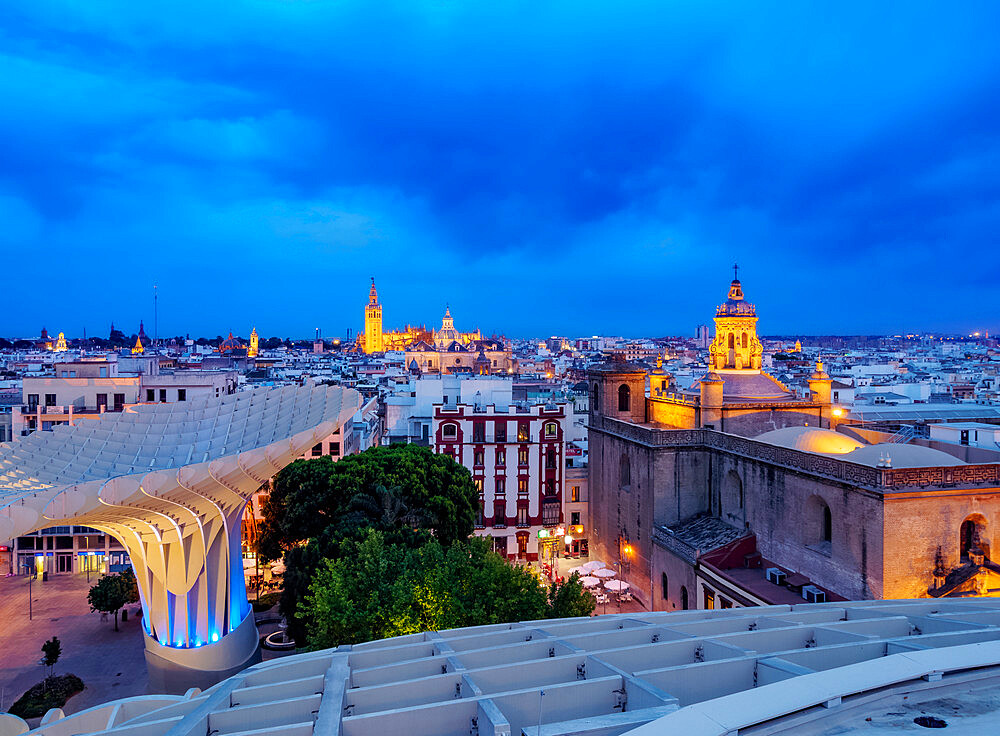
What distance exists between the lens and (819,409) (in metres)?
37.7

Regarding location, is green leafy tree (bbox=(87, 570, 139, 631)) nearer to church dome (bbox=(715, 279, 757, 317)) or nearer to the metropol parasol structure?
the metropol parasol structure

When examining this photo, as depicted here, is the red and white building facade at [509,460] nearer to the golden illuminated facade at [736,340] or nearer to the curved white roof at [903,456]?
the golden illuminated facade at [736,340]

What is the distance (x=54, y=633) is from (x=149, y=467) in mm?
11340

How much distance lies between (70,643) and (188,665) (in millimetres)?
10475

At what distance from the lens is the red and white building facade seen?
42969 mm

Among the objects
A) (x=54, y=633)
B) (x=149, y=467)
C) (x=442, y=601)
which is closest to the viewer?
(x=442, y=601)

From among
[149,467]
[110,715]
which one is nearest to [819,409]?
[149,467]

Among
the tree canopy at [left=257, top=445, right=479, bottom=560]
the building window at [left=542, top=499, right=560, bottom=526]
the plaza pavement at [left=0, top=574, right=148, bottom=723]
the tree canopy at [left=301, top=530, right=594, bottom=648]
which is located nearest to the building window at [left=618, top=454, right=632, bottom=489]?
the building window at [left=542, top=499, right=560, bottom=526]

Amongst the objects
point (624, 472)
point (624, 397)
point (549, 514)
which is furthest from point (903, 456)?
point (549, 514)

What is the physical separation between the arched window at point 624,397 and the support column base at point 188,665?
2458cm

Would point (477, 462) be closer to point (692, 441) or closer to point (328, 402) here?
point (692, 441)

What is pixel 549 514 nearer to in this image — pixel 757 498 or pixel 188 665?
pixel 757 498

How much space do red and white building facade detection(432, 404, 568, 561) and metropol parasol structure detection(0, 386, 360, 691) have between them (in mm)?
14808

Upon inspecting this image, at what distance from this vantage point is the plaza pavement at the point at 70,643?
2592 centimetres
